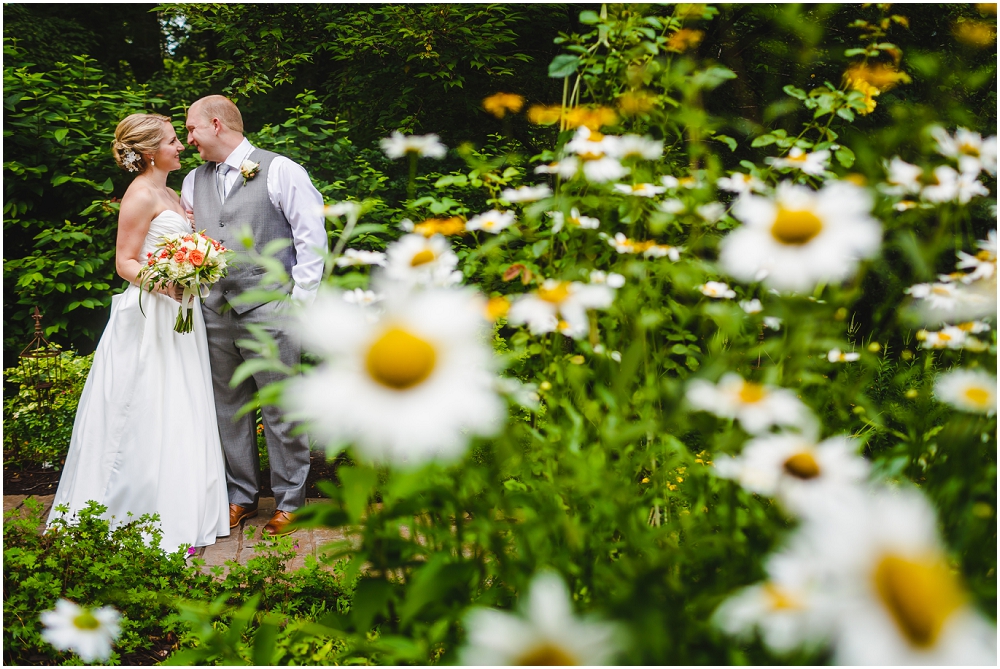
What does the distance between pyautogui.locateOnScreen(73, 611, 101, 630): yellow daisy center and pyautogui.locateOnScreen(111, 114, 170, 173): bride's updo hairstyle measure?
2.11 metres

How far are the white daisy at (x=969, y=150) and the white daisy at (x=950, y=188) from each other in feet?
0.05

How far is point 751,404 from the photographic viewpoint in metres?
0.78

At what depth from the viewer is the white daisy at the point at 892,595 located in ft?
1.49

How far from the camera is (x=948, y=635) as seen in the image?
46 cm

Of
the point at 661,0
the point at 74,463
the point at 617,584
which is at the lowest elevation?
the point at 74,463

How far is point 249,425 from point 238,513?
0.38 meters

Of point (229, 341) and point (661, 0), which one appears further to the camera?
point (229, 341)

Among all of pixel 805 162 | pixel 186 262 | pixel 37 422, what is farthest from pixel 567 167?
pixel 37 422

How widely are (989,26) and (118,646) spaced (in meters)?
3.45

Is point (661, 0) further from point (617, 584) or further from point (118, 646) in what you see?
point (118, 646)

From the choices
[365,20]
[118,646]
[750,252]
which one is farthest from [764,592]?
[365,20]

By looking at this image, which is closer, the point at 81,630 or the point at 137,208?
the point at 81,630

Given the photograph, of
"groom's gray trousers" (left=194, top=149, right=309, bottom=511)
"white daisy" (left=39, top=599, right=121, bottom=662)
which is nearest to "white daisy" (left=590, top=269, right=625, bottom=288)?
"white daisy" (left=39, top=599, right=121, bottom=662)

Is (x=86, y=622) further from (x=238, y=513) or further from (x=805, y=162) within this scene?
(x=238, y=513)
